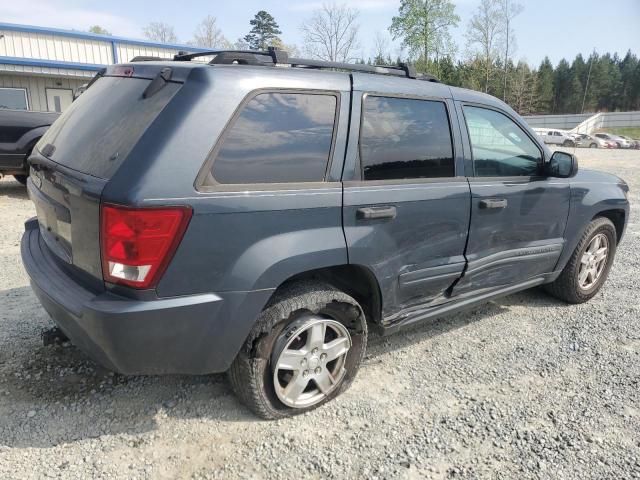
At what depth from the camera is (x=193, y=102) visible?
7.14ft

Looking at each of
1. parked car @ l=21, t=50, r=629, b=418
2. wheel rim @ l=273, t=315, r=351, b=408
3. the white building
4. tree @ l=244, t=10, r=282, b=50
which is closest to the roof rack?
parked car @ l=21, t=50, r=629, b=418

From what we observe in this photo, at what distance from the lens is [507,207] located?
3395mm

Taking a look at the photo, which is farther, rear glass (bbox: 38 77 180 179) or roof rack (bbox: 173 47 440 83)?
roof rack (bbox: 173 47 440 83)

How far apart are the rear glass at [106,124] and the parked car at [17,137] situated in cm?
618

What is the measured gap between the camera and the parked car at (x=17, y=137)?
25.9 feet

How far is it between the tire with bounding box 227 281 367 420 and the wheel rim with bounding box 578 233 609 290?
2.60 metres

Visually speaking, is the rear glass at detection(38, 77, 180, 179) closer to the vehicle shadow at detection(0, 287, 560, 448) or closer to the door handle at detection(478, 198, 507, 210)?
the vehicle shadow at detection(0, 287, 560, 448)

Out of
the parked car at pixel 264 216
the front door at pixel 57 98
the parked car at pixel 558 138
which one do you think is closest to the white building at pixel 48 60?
the front door at pixel 57 98

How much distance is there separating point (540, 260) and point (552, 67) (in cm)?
8556

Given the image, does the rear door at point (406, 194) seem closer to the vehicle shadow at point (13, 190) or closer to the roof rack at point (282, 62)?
the roof rack at point (282, 62)

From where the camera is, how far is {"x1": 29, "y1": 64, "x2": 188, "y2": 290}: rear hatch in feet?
7.15

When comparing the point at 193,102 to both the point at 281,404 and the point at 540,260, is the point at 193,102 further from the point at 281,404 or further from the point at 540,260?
the point at 540,260

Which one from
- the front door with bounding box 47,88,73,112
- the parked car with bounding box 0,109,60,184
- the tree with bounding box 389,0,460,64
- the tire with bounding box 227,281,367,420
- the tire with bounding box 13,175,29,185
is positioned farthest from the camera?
the tree with bounding box 389,0,460,64

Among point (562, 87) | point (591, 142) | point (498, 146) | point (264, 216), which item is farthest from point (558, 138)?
point (562, 87)
